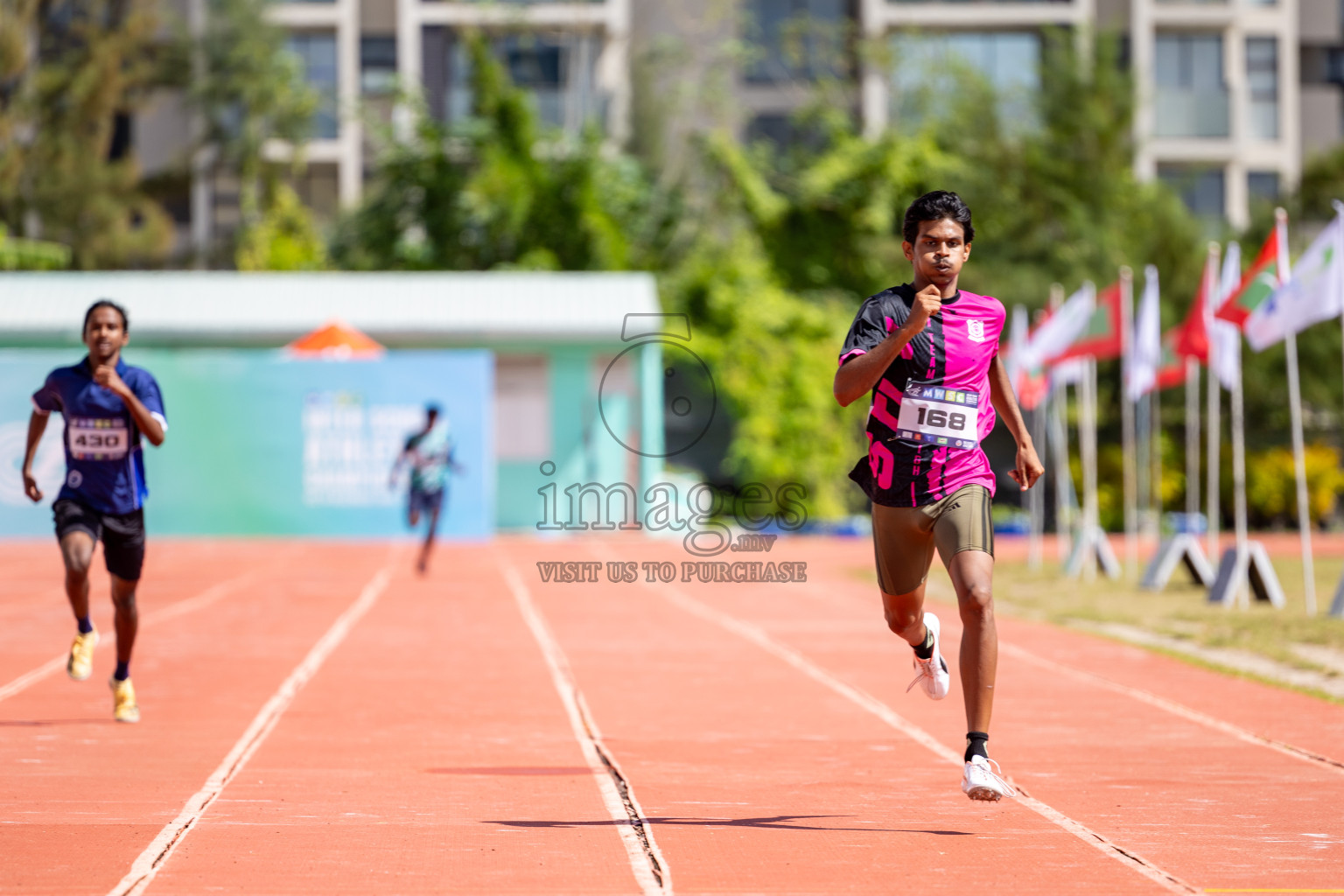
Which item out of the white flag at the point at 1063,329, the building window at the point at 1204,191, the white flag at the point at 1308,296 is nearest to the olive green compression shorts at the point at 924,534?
the white flag at the point at 1308,296

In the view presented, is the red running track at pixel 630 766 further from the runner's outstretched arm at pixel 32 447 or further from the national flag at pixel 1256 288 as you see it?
the national flag at pixel 1256 288

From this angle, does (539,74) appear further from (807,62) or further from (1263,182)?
(1263,182)

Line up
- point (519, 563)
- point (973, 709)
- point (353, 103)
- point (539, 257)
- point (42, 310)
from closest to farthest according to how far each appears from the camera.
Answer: point (973, 709)
point (519, 563)
point (42, 310)
point (539, 257)
point (353, 103)

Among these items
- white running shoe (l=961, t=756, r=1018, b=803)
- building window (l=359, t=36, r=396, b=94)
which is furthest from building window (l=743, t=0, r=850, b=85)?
white running shoe (l=961, t=756, r=1018, b=803)

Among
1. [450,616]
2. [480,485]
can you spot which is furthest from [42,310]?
[450,616]

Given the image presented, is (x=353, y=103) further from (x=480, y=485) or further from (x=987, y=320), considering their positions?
(x=987, y=320)

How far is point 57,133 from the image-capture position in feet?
168

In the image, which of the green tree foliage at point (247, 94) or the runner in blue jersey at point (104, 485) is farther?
the green tree foliage at point (247, 94)

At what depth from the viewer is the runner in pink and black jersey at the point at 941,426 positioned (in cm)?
623

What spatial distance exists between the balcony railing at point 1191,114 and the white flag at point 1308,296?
33.6 metres

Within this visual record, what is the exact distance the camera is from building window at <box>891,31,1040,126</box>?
42.1 metres

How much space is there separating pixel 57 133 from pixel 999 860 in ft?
164

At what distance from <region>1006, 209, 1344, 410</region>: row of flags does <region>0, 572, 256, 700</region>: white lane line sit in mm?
9469

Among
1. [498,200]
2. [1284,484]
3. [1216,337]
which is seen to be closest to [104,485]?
[1216,337]
